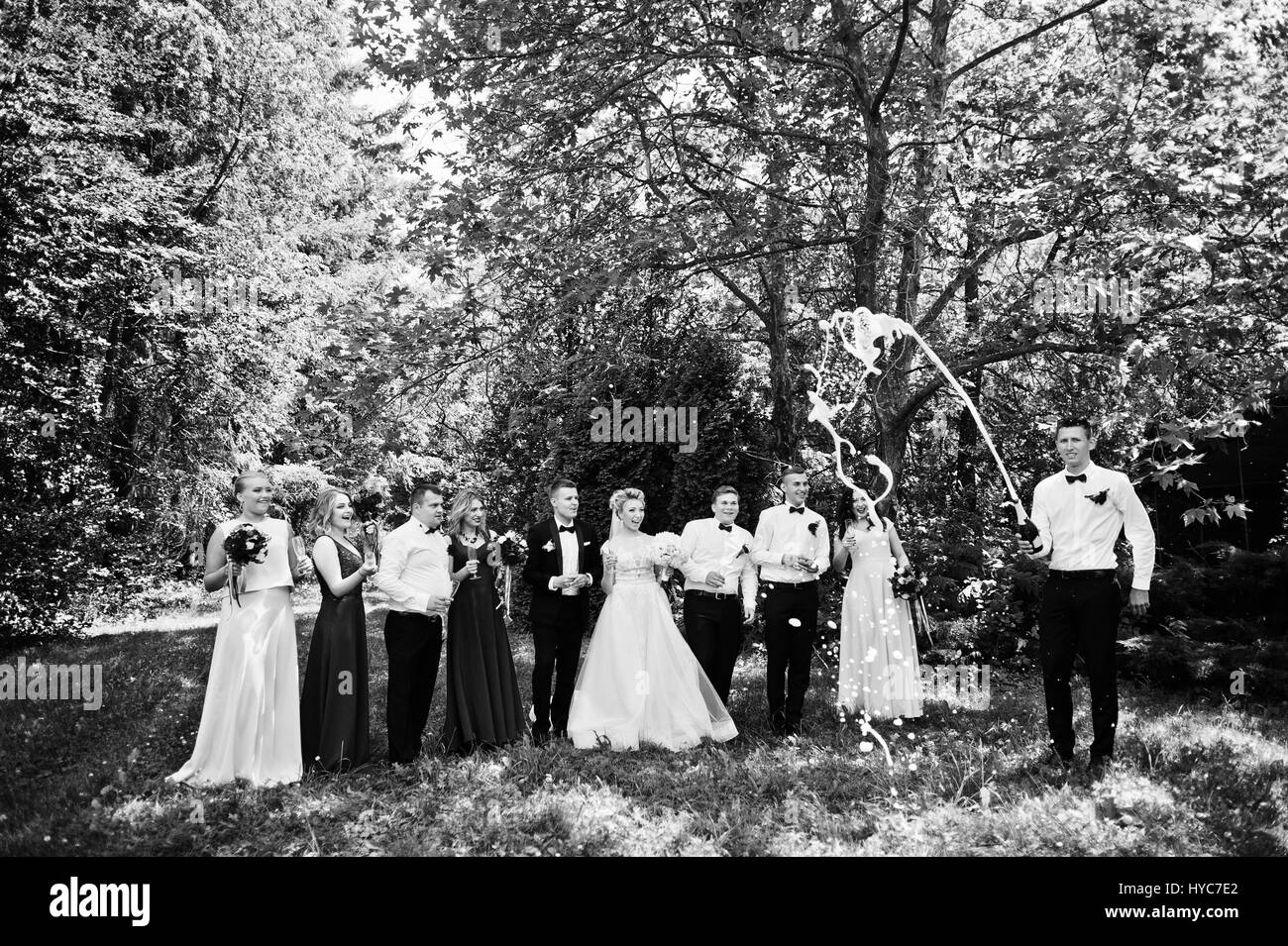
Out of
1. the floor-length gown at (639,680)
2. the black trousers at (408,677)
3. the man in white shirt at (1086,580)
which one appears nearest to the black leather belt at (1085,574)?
the man in white shirt at (1086,580)

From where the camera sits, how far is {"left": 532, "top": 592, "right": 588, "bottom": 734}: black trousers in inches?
279

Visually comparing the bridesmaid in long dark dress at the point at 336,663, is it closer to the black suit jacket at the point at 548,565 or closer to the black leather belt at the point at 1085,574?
the black suit jacket at the point at 548,565

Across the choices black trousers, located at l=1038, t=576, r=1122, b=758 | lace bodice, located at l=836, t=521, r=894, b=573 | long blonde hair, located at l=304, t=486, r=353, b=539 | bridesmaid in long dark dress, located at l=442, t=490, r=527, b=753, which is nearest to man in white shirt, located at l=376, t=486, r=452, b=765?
bridesmaid in long dark dress, located at l=442, t=490, r=527, b=753

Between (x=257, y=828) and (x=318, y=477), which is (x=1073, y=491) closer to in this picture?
(x=257, y=828)

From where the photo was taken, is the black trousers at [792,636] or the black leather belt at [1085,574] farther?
the black trousers at [792,636]

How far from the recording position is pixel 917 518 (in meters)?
13.2

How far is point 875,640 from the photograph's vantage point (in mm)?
7988

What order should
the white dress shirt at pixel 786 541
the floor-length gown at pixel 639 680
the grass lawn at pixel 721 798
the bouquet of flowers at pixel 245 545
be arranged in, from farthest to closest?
the white dress shirt at pixel 786 541, the floor-length gown at pixel 639 680, the bouquet of flowers at pixel 245 545, the grass lawn at pixel 721 798

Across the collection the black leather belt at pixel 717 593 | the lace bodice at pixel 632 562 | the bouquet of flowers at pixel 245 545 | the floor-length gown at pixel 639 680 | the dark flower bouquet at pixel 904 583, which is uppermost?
the bouquet of flowers at pixel 245 545

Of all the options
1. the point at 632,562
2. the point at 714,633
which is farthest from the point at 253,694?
the point at 714,633

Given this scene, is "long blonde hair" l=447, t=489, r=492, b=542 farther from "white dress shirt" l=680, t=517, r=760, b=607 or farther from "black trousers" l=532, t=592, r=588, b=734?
"white dress shirt" l=680, t=517, r=760, b=607

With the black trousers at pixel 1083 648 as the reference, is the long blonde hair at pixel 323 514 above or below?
above

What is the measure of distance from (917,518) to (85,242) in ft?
44.1

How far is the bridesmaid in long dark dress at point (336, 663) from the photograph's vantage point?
21.0 feet
